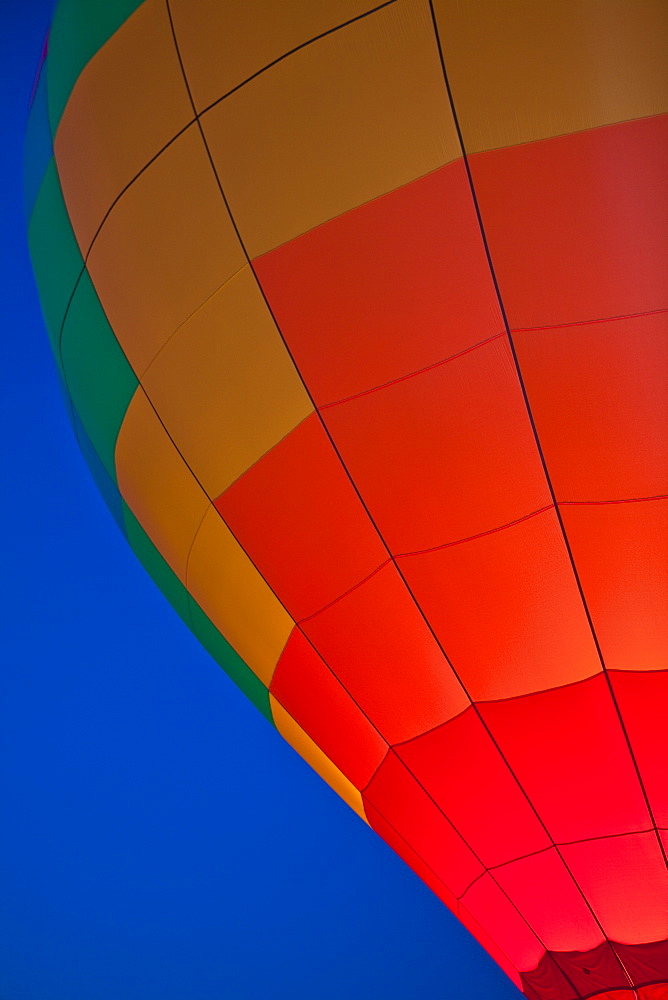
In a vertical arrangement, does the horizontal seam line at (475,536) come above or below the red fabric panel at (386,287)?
below

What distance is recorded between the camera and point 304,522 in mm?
1649

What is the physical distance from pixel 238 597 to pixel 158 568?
387 millimetres

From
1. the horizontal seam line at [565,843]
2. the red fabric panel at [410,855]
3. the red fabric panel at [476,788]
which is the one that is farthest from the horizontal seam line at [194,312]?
the horizontal seam line at [565,843]

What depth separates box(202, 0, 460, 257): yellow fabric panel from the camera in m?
1.40

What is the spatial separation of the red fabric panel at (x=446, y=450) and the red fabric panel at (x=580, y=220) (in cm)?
12

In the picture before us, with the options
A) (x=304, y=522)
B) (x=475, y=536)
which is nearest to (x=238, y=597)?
(x=304, y=522)

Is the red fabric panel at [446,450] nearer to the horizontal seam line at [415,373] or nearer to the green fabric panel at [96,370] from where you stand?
the horizontal seam line at [415,373]

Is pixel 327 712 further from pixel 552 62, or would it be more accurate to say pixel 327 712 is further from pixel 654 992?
pixel 552 62

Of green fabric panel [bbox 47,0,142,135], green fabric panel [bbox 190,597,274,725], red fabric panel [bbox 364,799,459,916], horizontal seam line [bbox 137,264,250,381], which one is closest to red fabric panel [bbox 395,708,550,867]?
red fabric panel [bbox 364,799,459,916]

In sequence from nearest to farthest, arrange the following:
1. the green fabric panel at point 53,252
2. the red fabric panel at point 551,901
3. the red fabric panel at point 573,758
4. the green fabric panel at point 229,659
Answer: the red fabric panel at point 573,758
the red fabric panel at point 551,901
the green fabric panel at point 53,252
the green fabric panel at point 229,659

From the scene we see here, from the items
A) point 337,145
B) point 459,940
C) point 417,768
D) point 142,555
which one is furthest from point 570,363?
point 459,940

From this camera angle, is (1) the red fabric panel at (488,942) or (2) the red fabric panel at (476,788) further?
(1) the red fabric panel at (488,942)

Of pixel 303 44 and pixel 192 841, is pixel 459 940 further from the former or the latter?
pixel 303 44

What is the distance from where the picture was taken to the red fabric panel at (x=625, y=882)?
161cm
